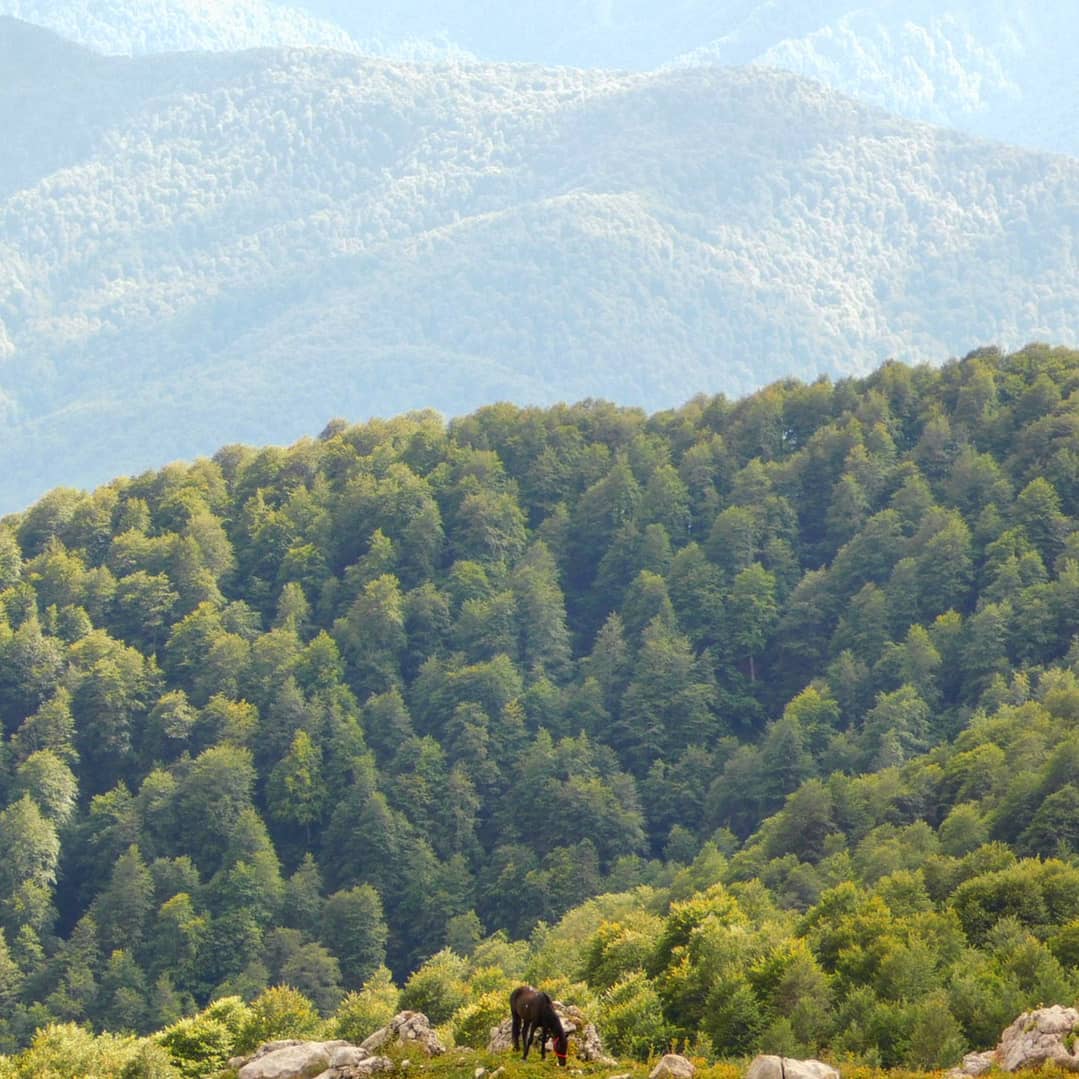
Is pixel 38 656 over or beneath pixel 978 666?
over

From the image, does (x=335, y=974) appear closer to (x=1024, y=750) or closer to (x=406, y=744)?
(x=406, y=744)

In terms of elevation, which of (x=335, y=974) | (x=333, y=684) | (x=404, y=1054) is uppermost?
(x=333, y=684)

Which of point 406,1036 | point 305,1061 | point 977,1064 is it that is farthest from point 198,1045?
point 977,1064

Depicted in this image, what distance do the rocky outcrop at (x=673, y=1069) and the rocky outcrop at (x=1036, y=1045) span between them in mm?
7206

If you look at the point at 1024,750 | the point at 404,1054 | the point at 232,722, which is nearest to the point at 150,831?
the point at 232,722

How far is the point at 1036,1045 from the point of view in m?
55.2

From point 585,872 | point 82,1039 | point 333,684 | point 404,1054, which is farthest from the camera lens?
point 333,684

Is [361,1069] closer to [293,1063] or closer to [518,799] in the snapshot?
[293,1063]

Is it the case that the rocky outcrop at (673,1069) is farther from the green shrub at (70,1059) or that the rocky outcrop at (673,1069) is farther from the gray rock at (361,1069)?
the green shrub at (70,1059)

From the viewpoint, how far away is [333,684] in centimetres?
19775

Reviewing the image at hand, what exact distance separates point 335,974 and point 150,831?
30.2 metres

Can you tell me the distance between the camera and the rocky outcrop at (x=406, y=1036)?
57750 millimetres

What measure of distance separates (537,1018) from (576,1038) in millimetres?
3907

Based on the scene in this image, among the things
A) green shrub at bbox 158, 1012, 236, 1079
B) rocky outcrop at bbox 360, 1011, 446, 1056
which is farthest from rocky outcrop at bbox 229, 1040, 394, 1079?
green shrub at bbox 158, 1012, 236, 1079
